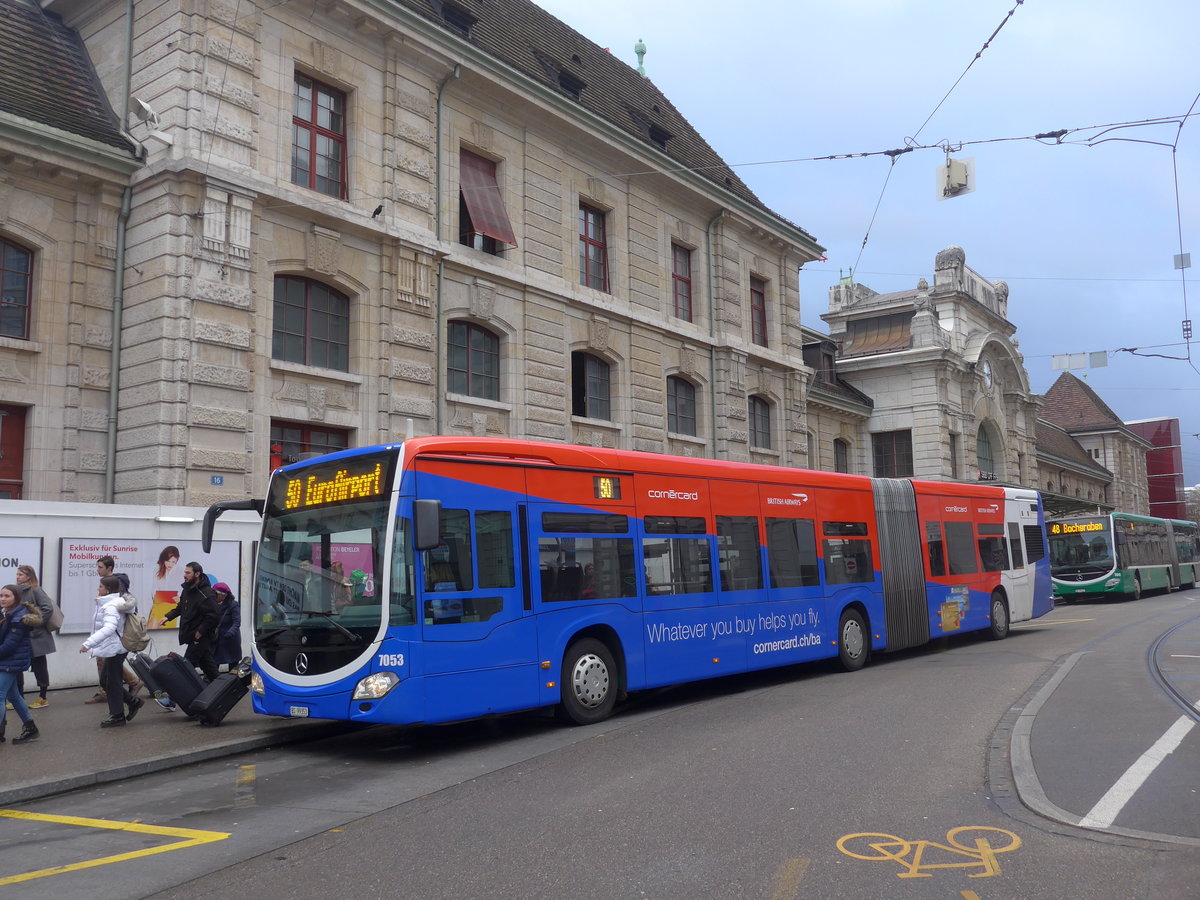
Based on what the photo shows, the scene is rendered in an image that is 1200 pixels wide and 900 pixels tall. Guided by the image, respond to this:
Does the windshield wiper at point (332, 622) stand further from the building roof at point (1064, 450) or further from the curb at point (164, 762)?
the building roof at point (1064, 450)

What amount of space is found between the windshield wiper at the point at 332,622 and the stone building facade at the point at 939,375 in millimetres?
35239

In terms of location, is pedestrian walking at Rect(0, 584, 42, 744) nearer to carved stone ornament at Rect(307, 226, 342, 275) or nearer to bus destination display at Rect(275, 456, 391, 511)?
bus destination display at Rect(275, 456, 391, 511)

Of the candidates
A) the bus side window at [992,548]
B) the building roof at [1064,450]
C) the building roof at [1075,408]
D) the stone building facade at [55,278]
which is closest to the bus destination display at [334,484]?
the stone building facade at [55,278]

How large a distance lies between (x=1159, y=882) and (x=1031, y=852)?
2.29 feet

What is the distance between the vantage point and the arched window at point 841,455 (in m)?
41.1

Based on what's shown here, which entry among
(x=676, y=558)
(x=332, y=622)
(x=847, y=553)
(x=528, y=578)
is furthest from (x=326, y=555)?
(x=847, y=553)

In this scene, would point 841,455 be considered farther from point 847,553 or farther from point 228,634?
point 228,634

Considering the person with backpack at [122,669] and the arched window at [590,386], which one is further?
the arched window at [590,386]

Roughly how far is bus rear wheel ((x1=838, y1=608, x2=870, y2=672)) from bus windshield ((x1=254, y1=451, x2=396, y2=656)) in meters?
8.23

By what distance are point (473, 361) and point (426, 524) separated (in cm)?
1191

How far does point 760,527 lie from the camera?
13.9 metres

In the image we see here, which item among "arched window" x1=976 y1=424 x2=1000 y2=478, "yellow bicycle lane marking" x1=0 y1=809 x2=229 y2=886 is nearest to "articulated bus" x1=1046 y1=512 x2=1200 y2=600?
"arched window" x1=976 y1=424 x2=1000 y2=478

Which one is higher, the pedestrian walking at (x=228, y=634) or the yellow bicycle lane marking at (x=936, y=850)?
the pedestrian walking at (x=228, y=634)

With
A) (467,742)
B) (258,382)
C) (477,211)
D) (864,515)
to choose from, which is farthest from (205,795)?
(477,211)
